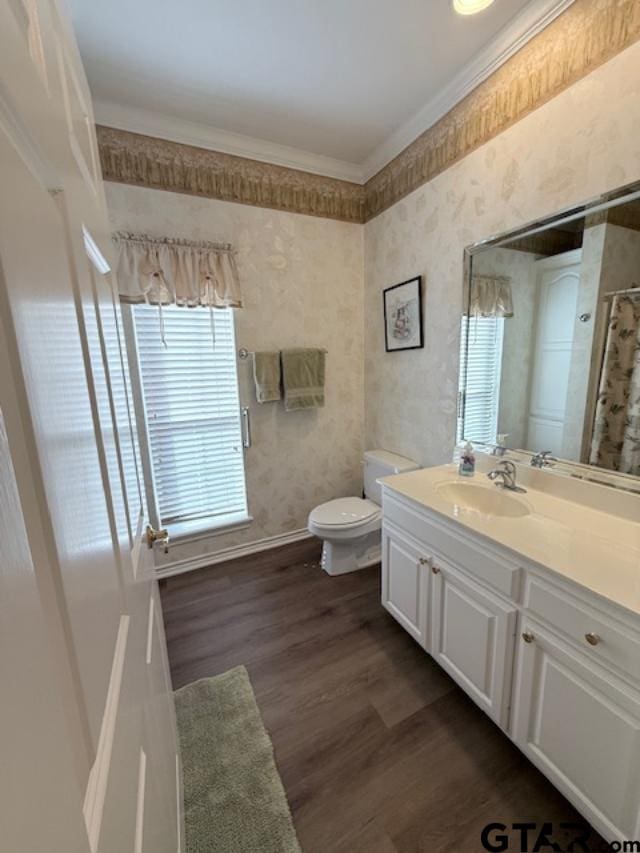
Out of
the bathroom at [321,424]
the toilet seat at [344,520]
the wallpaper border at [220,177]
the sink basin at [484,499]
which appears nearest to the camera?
the bathroom at [321,424]

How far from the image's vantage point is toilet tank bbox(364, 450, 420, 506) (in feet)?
7.68

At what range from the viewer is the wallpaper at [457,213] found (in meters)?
1.26

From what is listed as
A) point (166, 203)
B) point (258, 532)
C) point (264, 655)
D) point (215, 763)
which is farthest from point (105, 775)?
point (166, 203)

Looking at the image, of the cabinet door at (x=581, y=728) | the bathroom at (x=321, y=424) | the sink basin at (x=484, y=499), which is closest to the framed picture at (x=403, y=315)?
the bathroom at (x=321, y=424)

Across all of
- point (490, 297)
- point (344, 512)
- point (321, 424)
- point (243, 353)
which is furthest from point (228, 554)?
point (490, 297)

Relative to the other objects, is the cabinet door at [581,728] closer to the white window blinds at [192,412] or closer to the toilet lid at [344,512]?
the toilet lid at [344,512]

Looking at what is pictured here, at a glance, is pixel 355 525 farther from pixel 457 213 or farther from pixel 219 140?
pixel 219 140

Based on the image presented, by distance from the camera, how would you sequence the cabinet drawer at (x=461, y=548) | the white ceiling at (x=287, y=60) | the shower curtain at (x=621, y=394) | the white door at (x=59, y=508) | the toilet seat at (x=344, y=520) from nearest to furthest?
the white door at (x=59, y=508) < the cabinet drawer at (x=461, y=548) < the shower curtain at (x=621, y=394) < the white ceiling at (x=287, y=60) < the toilet seat at (x=344, y=520)

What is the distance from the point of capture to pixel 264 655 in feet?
5.65

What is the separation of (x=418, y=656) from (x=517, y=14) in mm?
2751

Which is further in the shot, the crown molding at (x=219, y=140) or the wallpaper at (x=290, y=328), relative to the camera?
the wallpaper at (x=290, y=328)

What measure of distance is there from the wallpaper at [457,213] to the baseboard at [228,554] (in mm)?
952

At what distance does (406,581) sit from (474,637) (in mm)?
387

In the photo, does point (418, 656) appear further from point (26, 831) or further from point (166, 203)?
point (166, 203)
